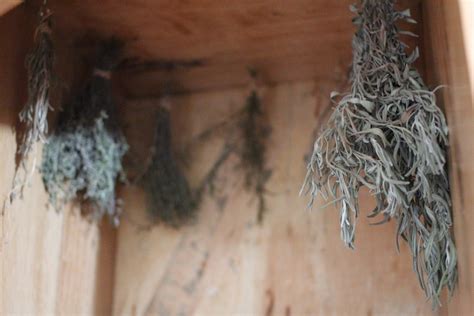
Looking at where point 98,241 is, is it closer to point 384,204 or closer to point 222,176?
point 222,176

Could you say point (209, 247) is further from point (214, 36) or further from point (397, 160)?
point (397, 160)

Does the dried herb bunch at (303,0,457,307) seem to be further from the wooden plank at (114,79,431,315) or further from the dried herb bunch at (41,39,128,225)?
the dried herb bunch at (41,39,128,225)

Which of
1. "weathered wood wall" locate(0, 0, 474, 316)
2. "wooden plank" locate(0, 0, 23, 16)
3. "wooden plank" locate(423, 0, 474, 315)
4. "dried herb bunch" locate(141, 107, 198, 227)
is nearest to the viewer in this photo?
"wooden plank" locate(423, 0, 474, 315)

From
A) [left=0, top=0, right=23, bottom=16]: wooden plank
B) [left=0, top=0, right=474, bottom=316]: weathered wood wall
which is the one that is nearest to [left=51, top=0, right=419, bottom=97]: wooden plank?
[left=0, top=0, right=474, bottom=316]: weathered wood wall

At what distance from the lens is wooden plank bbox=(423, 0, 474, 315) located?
2.48 ft

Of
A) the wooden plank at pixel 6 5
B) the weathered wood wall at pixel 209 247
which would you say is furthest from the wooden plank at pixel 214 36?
the wooden plank at pixel 6 5

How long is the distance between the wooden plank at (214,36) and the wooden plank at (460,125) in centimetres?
23

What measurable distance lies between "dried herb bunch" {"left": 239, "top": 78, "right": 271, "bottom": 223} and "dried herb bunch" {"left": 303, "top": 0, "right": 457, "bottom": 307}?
422mm

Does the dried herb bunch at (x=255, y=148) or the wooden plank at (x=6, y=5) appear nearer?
the wooden plank at (x=6, y=5)

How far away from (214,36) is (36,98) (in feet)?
1.12

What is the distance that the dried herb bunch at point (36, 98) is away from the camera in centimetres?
102

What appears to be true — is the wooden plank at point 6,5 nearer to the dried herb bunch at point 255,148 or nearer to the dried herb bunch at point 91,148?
the dried herb bunch at point 91,148

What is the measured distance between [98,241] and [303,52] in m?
0.54

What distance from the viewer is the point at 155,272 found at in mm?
1311
